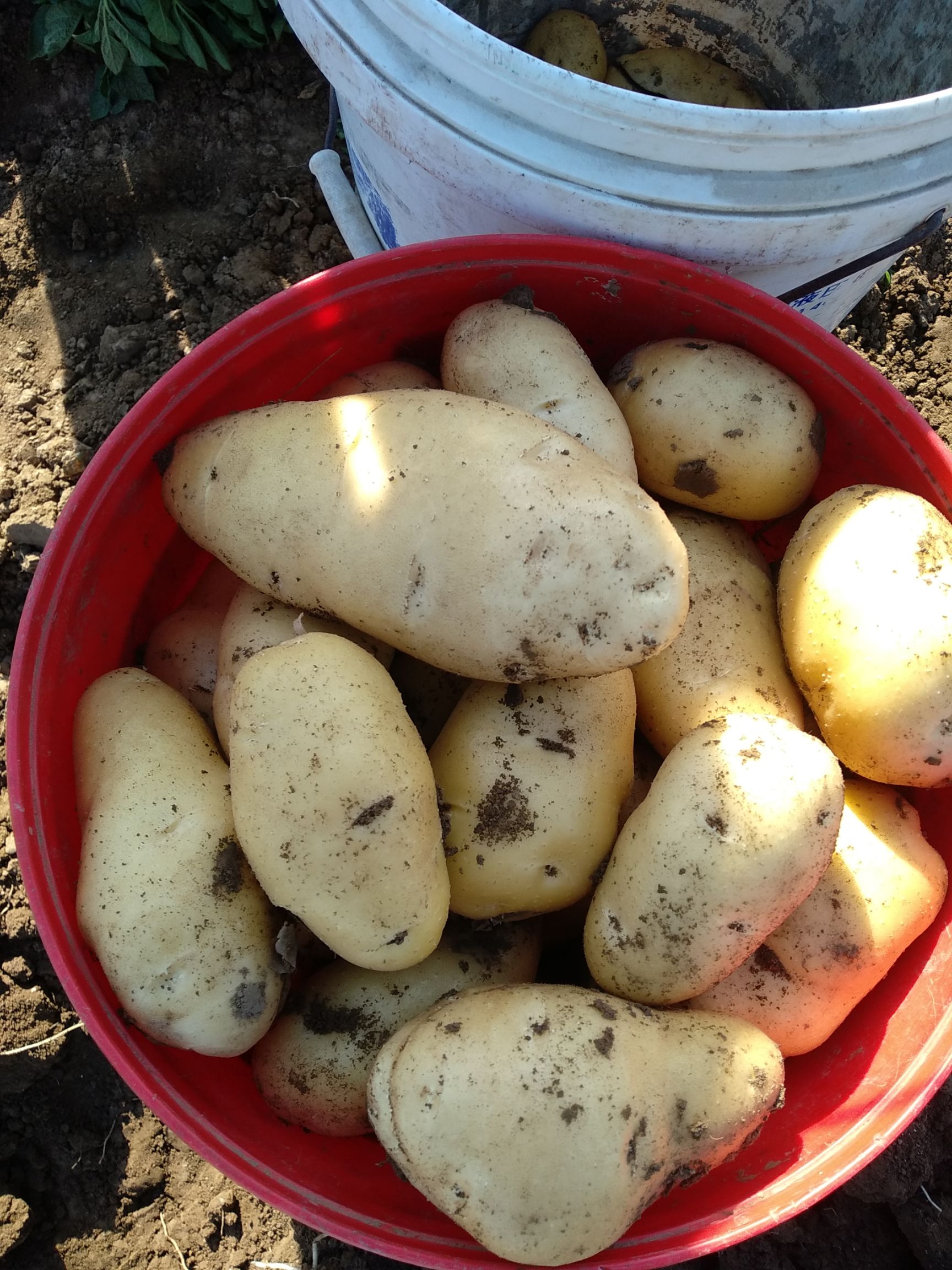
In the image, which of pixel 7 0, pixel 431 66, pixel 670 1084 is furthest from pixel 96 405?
pixel 670 1084

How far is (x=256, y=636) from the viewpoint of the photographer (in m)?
1.11

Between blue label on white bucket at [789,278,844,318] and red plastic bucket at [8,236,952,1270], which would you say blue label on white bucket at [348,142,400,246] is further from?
blue label on white bucket at [789,278,844,318]

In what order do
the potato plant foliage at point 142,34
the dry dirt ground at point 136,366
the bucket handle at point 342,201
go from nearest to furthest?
the dry dirt ground at point 136,366
the bucket handle at point 342,201
the potato plant foliage at point 142,34

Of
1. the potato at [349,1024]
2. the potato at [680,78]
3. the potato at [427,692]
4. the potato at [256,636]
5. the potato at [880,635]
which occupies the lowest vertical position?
the potato at [349,1024]

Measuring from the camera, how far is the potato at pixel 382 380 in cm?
124

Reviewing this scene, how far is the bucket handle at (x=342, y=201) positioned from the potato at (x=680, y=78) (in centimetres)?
44

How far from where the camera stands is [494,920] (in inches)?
42.9

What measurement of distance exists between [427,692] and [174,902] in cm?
40

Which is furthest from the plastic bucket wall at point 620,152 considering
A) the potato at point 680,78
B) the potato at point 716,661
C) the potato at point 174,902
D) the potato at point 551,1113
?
the potato at point 551,1113

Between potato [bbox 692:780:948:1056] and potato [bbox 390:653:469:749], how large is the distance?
445 millimetres

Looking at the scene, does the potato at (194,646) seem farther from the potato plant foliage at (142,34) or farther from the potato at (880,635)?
the potato plant foliage at (142,34)

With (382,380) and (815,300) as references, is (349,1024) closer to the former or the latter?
(382,380)

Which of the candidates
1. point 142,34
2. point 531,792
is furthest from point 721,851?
point 142,34

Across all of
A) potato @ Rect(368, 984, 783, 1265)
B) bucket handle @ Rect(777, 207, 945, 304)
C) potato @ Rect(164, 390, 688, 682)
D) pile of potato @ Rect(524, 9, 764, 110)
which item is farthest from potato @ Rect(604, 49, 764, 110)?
potato @ Rect(368, 984, 783, 1265)
